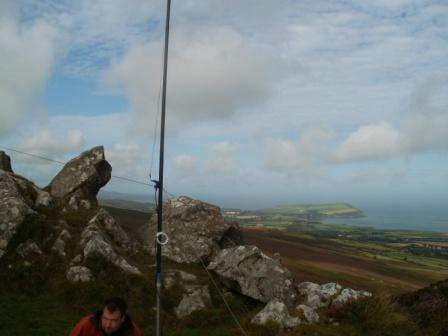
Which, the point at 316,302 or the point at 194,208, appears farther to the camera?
the point at 194,208

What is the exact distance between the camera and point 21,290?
16.5 metres

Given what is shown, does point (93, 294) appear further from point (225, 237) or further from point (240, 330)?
point (225, 237)

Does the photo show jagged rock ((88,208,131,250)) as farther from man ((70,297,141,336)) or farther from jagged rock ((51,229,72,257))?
man ((70,297,141,336))

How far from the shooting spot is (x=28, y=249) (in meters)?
18.4

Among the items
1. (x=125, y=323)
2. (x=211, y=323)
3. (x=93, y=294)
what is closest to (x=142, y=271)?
(x=93, y=294)

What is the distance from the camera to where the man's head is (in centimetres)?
682

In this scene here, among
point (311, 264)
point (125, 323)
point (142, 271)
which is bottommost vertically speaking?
point (311, 264)

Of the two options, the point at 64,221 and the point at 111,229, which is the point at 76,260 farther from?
the point at 111,229

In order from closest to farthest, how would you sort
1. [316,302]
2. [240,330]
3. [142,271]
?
[240,330]
[316,302]
[142,271]

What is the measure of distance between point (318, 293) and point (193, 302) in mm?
6127

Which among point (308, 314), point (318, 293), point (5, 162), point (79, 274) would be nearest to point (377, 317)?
point (308, 314)

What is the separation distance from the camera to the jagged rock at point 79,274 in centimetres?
1722

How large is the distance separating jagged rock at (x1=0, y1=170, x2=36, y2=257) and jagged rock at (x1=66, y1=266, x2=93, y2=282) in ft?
10.0

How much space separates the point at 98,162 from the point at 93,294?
36.5 ft
